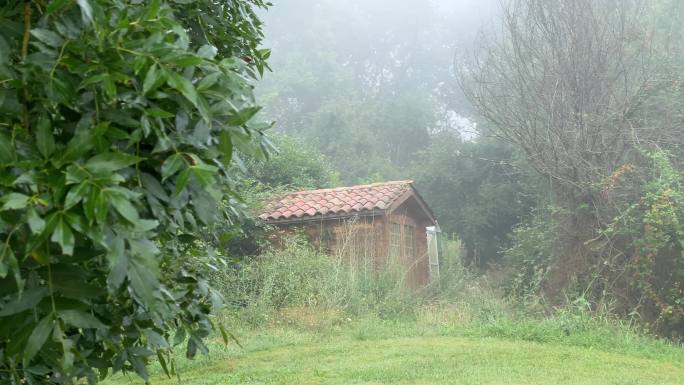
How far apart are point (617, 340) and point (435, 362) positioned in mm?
3377

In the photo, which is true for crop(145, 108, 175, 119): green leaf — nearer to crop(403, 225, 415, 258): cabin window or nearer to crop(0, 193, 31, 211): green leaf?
crop(0, 193, 31, 211): green leaf

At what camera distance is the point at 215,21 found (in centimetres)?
276

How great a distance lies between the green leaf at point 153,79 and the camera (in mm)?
1502

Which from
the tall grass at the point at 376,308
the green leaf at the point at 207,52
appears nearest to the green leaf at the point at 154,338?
the green leaf at the point at 207,52

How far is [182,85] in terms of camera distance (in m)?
1.52

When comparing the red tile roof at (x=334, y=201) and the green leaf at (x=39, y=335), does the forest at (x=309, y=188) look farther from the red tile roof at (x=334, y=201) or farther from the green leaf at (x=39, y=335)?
the red tile roof at (x=334, y=201)

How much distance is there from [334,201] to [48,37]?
1496cm

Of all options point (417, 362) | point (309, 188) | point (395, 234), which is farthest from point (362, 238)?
point (417, 362)

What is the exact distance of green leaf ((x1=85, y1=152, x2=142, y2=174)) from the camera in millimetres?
1416

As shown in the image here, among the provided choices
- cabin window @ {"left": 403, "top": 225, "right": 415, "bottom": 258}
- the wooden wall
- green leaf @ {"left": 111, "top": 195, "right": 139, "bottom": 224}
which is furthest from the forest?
cabin window @ {"left": 403, "top": 225, "right": 415, "bottom": 258}

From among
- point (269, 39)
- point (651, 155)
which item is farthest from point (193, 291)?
point (269, 39)

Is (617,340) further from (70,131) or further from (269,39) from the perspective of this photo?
(269,39)

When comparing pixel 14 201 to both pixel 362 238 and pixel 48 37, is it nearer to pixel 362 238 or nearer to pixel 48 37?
pixel 48 37

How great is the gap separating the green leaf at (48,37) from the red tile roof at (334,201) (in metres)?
14.3
